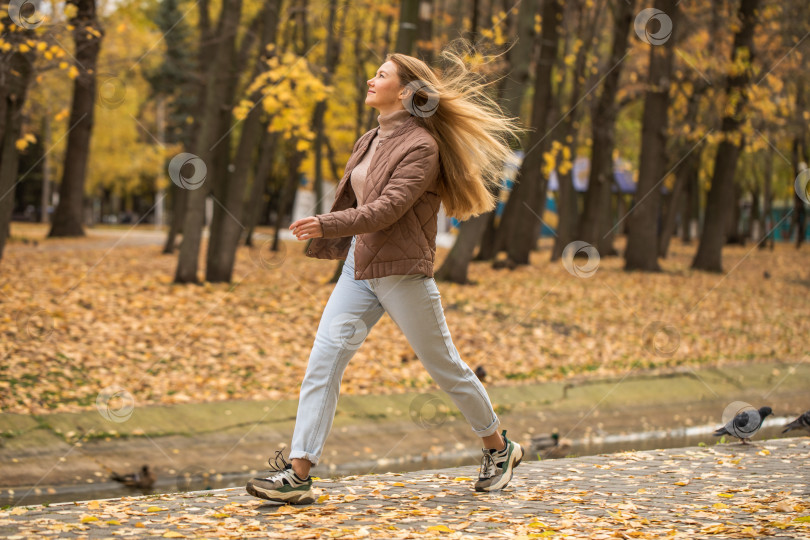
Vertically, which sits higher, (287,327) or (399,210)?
(399,210)

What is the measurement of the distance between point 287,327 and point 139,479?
5433mm

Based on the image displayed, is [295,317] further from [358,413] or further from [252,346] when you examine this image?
[358,413]

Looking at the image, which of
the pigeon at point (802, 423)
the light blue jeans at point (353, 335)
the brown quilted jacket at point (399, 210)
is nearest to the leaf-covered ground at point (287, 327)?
the light blue jeans at point (353, 335)

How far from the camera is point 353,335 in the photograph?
450 cm

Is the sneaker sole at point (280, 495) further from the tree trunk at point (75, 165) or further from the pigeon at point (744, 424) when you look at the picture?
the tree trunk at point (75, 165)

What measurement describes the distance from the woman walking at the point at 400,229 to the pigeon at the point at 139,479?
2.80 metres

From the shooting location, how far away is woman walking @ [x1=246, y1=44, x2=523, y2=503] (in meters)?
Result: 4.40

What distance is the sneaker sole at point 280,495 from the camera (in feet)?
14.4

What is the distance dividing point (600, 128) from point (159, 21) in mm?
22951

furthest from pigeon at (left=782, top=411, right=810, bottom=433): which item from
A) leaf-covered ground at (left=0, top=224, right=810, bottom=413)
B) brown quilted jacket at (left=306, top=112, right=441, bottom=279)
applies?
leaf-covered ground at (left=0, top=224, right=810, bottom=413)

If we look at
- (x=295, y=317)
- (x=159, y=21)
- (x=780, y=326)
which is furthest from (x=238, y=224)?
(x=159, y=21)

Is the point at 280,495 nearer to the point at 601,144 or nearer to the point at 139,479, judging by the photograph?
the point at 139,479

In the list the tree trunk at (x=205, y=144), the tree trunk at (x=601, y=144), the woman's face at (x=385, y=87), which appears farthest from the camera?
the tree trunk at (x=601, y=144)

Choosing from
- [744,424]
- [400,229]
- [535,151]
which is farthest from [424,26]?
[400,229]
